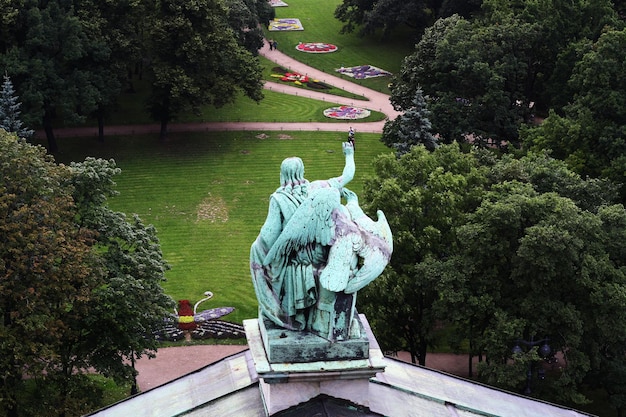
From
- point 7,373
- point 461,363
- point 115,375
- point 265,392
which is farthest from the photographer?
point 461,363

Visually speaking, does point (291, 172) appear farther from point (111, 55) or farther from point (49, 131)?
point (49, 131)

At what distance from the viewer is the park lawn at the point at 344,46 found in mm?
90312

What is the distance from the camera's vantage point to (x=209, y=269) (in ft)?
164

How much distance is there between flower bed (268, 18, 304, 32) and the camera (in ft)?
342

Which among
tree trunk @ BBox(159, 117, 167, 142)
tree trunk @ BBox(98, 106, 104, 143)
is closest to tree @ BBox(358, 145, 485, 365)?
tree trunk @ BBox(159, 117, 167, 142)

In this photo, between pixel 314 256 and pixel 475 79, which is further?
pixel 475 79

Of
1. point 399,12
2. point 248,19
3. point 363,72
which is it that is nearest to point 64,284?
point 248,19

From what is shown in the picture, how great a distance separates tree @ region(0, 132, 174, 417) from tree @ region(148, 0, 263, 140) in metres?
27.2

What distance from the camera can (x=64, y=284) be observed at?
31547 millimetres

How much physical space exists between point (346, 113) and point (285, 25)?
110 ft

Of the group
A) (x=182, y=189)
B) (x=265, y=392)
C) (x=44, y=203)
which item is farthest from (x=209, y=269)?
(x=265, y=392)

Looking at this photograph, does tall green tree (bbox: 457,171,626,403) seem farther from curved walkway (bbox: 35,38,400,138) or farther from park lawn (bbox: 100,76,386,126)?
park lawn (bbox: 100,76,386,126)

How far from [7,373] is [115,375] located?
4.75m

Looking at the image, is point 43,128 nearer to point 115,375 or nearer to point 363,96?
point 363,96
